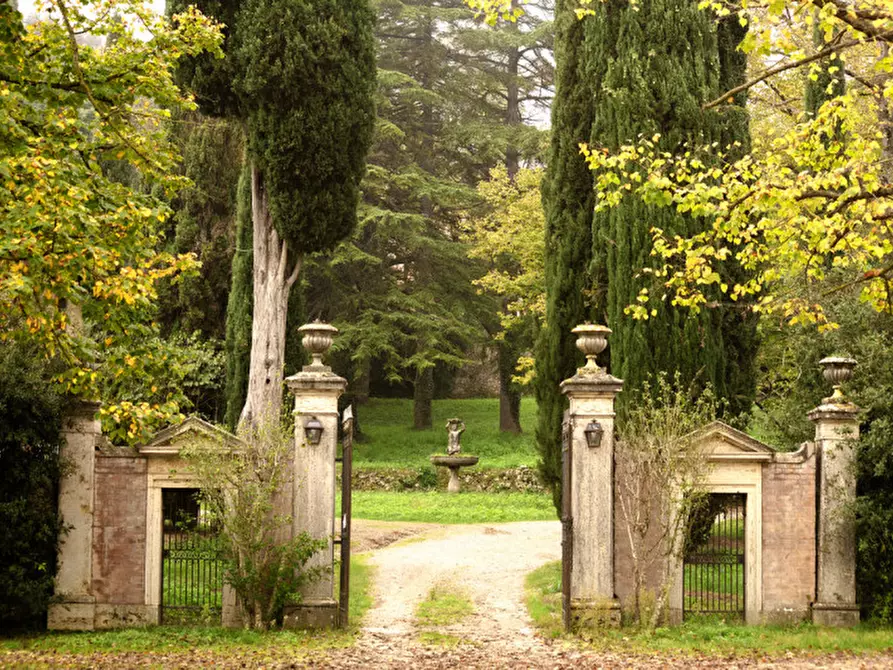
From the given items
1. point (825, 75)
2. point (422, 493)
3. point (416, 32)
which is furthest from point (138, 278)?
point (416, 32)

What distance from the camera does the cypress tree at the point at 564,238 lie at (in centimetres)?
1416

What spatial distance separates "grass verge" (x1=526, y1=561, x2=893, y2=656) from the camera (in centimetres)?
924

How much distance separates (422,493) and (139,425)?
1506cm

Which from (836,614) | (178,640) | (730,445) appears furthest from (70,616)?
(836,614)

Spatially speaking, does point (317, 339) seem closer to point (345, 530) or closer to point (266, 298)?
point (345, 530)

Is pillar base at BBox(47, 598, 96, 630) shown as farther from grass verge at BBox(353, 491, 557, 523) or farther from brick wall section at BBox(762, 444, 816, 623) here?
grass verge at BBox(353, 491, 557, 523)

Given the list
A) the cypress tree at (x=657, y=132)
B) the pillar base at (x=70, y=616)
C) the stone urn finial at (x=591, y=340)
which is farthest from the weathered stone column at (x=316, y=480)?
the cypress tree at (x=657, y=132)

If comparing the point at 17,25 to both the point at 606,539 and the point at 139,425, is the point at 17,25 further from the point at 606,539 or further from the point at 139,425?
the point at 606,539

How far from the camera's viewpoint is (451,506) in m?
21.1

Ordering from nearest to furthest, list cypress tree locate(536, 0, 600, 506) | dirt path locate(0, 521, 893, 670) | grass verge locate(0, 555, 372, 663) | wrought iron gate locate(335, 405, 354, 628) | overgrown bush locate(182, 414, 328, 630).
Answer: dirt path locate(0, 521, 893, 670)
grass verge locate(0, 555, 372, 663)
overgrown bush locate(182, 414, 328, 630)
wrought iron gate locate(335, 405, 354, 628)
cypress tree locate(536, 0, 600, 506)

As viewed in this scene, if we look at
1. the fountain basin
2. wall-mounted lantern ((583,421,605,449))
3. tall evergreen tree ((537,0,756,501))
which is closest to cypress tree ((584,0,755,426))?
tall evergreen tree ((537,0,756,501))

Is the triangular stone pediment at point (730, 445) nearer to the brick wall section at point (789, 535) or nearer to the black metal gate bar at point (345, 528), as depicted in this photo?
the brick wall section at point (789, 535)

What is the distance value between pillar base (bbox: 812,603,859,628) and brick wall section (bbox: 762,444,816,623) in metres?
0.14

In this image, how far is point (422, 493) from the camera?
23.8 m
